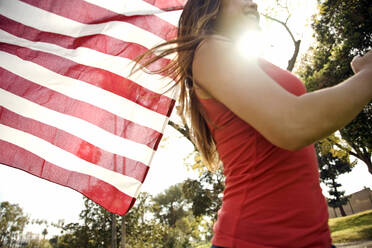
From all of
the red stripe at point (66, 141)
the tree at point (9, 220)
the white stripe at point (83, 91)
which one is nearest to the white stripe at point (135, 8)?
the white stripe at point (83, 91)

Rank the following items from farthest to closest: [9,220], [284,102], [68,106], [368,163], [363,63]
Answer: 1. [9,220]
2. [368,163]
3. [68,106]
4. [363,63]
5. [284,102]

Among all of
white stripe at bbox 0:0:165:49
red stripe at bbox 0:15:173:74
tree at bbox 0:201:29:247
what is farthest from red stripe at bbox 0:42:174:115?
tree at bbox 0:201:29:247

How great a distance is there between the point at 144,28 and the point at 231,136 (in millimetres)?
1735

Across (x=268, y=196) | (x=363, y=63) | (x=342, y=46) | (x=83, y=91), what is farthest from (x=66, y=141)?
(x=342, y=46)

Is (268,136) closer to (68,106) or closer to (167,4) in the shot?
(68,106)

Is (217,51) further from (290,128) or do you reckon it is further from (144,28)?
(144,28)

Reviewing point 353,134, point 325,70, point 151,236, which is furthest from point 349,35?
point 151,236

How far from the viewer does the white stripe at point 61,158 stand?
2.19 metres

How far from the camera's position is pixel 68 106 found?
7.51ft

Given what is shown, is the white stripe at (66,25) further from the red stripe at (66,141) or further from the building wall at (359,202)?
the building wall at (359,202)

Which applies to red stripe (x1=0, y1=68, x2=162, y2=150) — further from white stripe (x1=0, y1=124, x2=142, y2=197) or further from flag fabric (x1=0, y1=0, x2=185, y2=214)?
white stripe (x1=0, y1=124, x2=142, y2=197)

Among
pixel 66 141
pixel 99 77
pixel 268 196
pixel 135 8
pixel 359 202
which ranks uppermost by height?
pixel 359 202

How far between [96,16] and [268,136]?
2084mm

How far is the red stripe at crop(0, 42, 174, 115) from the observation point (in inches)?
89.3
